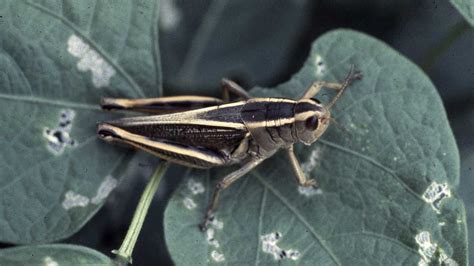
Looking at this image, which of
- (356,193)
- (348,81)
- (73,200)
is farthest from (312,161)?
(73,200)

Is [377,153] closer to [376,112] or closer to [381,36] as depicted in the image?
[376,112]

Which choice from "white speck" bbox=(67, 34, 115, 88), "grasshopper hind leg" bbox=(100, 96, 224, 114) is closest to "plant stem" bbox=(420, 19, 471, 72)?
"grasshopper hind leg" bbox=(100, 96, 224, 114)

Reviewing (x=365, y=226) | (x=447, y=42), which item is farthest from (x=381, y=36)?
(x=365, y=226)

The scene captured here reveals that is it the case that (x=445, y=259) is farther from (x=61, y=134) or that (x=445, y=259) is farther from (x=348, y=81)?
(x=61, y=134)

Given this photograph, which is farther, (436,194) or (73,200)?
(73,200)

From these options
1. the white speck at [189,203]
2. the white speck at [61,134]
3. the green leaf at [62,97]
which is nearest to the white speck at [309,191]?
the white speck at [189,203]

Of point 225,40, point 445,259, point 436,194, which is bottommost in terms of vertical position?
point 445,259
